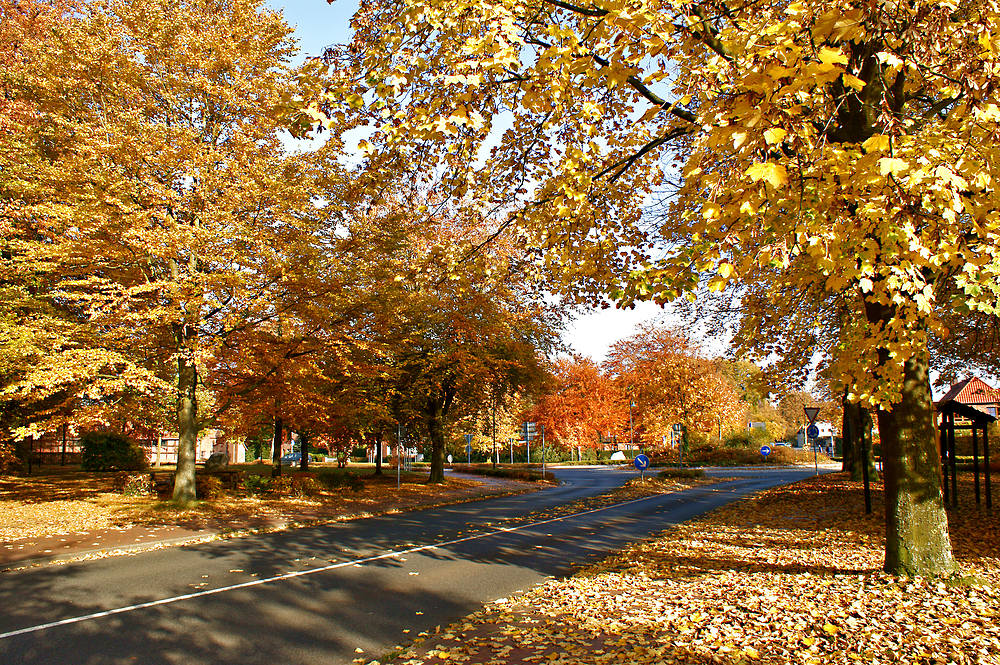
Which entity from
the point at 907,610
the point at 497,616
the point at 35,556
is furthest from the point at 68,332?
the point at 907,610

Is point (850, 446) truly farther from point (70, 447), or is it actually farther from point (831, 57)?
point (70, 447)

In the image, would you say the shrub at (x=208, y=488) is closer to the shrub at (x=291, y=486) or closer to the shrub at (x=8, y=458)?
the shrub at (x=291, y=486)

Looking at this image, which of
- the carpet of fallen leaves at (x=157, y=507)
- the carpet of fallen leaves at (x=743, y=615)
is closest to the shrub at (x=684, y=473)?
the carpet of fallen leaves at (x=157, y=507)

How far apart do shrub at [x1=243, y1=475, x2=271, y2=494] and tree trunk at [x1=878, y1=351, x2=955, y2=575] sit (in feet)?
61.0

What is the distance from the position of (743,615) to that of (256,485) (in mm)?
18130

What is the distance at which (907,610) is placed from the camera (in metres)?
5.60

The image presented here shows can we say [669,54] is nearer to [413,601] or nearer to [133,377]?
[413,601]

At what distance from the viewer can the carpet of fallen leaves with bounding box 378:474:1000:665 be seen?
4.90 meters

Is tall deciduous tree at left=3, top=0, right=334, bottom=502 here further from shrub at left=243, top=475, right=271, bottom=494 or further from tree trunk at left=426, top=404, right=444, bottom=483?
tree trunk at left=426, top=404, right=444, bottom=483

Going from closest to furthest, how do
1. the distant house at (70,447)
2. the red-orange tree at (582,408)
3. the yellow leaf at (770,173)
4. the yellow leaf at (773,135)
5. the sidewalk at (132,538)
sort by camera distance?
the yellow leaf at (770,173), the yellow leaf at (773,135), the sidewalk at (132,538), the distant house at (70,447), the red-orange tree at (582,408)

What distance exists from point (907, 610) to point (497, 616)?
3.92 meters

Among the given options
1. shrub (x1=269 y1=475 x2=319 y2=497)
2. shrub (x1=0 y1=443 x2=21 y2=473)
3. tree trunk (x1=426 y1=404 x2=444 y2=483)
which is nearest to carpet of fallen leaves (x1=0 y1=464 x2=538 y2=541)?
shrub (x1=269 y1=475 x2=319 y2=497)

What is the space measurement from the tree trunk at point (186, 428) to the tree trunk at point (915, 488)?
16.0m

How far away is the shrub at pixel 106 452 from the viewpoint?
90.1 ft
